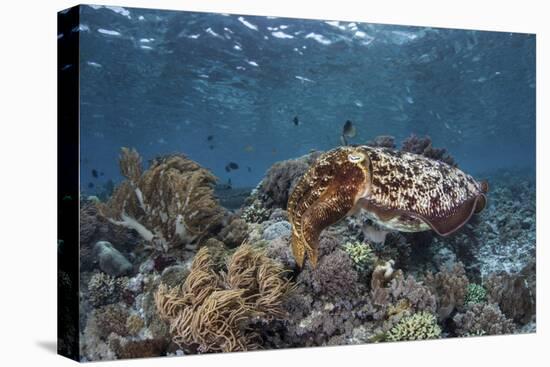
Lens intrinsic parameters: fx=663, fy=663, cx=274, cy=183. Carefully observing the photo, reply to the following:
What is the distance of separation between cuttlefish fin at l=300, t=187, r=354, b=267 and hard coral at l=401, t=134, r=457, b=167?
1092 millimetres

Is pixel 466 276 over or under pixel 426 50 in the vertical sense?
under

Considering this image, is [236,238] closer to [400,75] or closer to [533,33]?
[400,75]

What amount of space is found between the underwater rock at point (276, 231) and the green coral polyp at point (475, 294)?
2.53 metres

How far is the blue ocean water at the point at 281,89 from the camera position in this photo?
6.88 metres

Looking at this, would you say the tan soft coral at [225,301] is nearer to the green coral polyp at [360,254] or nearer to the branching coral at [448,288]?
the green coral polyp at [360,254]

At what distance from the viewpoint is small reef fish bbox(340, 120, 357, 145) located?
312 inches

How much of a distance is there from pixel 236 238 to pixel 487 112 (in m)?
3.80

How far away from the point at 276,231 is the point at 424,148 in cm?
221

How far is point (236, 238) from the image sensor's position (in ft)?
24.4

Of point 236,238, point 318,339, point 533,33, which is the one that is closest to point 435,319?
point 318,339

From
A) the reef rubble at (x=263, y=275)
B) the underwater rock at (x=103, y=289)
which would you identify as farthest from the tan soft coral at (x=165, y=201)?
the underwater rock at (x=103, y=289)

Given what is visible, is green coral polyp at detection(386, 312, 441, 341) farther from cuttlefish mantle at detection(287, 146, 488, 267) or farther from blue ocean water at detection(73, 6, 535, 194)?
blue ocean water at detection(73, 6, 535, 194)

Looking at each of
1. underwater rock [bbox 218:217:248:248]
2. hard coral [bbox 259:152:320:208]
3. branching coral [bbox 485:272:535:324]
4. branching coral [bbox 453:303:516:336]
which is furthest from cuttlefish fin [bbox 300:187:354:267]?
branching coral [bbox 485:272:535:324]

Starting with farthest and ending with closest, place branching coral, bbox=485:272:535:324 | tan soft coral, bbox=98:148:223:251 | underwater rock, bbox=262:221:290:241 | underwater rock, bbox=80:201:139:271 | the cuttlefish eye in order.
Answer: branching coral, bbox=485:272:535:324 → the cuttlefish eye → underwater rock, bbox=262:221:290:241 → tan soft coral, bbox=98:148:223:251 → underwater rock, bbox=80:201:139:271
